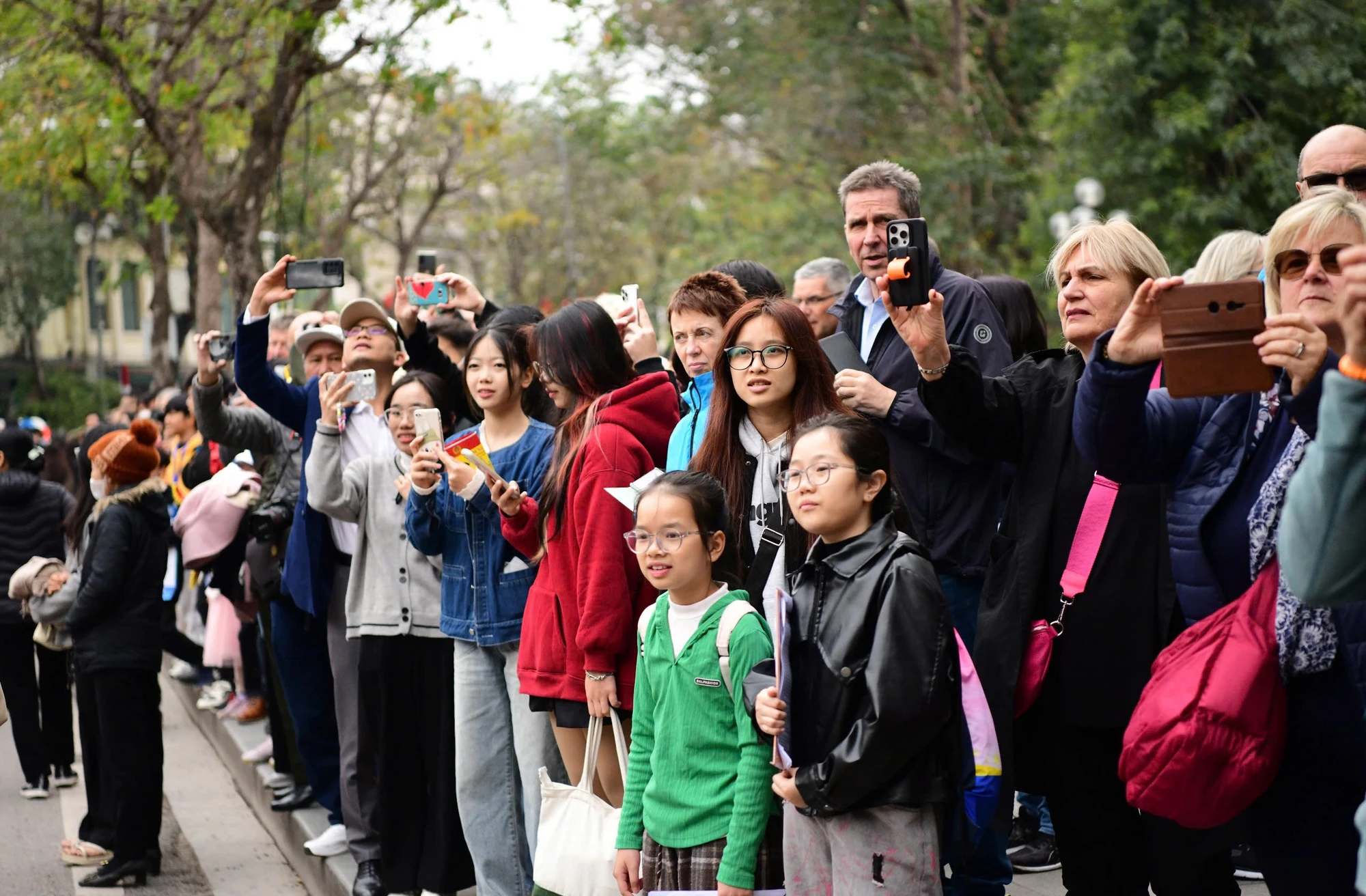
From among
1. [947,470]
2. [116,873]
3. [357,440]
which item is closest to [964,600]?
[947,470]

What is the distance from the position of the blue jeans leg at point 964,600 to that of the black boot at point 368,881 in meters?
2.84

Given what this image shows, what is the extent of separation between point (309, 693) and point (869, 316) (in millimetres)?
3636

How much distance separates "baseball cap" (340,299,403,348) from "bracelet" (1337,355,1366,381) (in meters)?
4.83

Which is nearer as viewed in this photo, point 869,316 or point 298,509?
point 869,316

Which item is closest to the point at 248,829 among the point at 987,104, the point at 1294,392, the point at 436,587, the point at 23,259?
the point at 436,587

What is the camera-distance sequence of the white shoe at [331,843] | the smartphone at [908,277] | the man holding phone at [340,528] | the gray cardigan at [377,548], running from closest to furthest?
1. the smartphone at [908,277]
2. the gray cardigan at [377,548]
3. the man holding phone at [340,528]
4. the white shoe at [331,843]

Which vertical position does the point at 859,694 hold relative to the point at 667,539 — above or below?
below

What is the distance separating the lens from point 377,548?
591 cm

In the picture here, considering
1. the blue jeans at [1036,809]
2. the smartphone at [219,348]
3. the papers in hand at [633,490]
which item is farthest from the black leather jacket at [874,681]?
the smartphone at [219,348]

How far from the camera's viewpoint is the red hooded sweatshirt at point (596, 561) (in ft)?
14.9

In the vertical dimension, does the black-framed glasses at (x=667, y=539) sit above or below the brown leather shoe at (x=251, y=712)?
above

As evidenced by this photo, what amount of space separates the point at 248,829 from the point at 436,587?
10.2ft

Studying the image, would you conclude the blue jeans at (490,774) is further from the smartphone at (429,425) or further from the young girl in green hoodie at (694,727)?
the young girl in green hoodie at (694,727)

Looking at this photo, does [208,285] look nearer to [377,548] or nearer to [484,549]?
[377,548]
